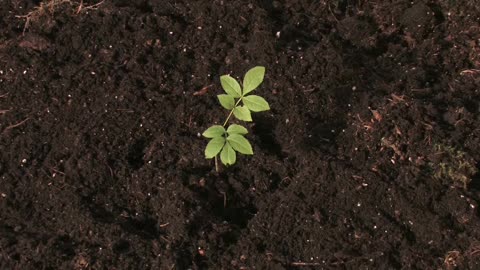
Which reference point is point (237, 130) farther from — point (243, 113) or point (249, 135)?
point (249, 135)

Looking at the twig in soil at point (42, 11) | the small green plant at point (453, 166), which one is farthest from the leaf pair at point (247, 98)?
the twig in soil at point (42, 11)

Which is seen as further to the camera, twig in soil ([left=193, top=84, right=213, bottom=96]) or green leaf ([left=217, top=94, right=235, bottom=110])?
twig in soil ([left=193, top=84, right=213, bottom=96])

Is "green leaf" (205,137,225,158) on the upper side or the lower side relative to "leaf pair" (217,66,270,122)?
lower

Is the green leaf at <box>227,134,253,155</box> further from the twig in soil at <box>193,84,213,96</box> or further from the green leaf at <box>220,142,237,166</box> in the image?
the twig in soil at <box>193,84,213,96</box>

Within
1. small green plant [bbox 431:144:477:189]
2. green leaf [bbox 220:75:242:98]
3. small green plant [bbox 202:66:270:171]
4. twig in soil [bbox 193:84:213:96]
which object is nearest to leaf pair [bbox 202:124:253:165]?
small green plant [bbox 202:66:270:171]

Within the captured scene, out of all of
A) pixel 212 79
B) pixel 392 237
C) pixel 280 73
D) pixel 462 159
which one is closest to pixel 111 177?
pixel 212 79

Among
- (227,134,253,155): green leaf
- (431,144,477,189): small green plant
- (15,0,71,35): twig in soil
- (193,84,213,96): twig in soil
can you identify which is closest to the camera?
(227,134,253,155): green leaf

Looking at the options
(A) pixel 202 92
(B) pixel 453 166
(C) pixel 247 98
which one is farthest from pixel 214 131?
(B) pixel 453 166
